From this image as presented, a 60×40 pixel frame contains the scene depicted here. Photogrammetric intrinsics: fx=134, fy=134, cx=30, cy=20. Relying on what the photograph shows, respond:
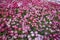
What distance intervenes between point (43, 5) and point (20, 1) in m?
0.70

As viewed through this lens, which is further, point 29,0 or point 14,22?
point 29,0

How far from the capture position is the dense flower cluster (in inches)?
120

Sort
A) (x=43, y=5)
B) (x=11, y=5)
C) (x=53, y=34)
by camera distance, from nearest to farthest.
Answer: (x=53, y=34) → (x=11, y=5) → (x=43, y=5)

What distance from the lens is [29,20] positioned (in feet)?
11.1

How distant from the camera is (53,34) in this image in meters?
3.15

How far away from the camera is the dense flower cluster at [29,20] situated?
304cm

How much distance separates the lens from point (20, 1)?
155 inches

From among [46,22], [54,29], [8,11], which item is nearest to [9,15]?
[8,11]

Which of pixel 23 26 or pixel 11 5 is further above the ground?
pixel 11 5

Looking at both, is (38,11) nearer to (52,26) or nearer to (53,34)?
(52,26)

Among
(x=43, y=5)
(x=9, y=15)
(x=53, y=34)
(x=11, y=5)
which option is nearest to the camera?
(x=53, y=34)

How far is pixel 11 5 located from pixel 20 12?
0.35 m

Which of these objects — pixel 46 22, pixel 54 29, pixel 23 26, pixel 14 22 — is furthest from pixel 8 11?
pixel 54 29

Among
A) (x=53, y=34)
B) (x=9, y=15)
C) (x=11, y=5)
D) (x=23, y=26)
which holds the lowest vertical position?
(x=53, y=34)
